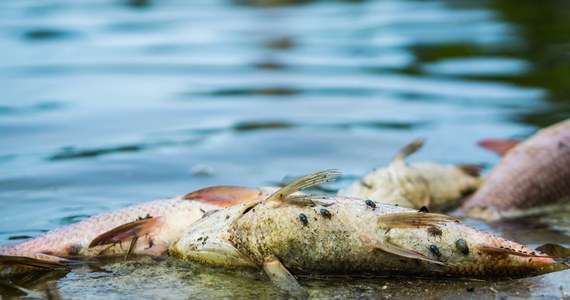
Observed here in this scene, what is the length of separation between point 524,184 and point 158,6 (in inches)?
569

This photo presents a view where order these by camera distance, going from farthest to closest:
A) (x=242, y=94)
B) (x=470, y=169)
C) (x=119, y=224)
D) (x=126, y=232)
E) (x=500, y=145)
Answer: (x=242, y=94) < (x=500, y=145) < (x=470, y=169) < (x=119, y=224) < (x=126, y=232)

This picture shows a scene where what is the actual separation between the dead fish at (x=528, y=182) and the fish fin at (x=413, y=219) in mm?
1892

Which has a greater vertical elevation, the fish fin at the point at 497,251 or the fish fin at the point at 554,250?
the fish fin at the point at 497,251

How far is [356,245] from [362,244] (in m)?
0.03

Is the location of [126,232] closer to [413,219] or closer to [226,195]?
[226,195]

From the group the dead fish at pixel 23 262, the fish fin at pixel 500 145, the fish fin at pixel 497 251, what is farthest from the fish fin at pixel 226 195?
the fish fin at pixel 500 145

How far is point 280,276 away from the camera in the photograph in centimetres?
414

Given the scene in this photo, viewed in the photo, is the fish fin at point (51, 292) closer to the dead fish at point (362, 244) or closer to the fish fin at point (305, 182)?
the dead fish at point (362, 244)

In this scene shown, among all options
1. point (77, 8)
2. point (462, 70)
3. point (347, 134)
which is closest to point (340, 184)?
point (347, 134)

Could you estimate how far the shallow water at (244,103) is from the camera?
5.89 metres

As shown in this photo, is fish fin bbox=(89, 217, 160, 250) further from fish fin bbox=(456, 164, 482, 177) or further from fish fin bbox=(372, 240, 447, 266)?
fish fin bbox=(456, 164, 482, 177)

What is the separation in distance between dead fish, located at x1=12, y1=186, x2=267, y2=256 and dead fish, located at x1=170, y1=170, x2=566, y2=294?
1.81 ft

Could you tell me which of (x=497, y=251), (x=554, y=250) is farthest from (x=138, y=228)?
(x=554, y=250)

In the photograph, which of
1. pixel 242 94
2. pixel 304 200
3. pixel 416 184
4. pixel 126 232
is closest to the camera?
pixel 304 200
